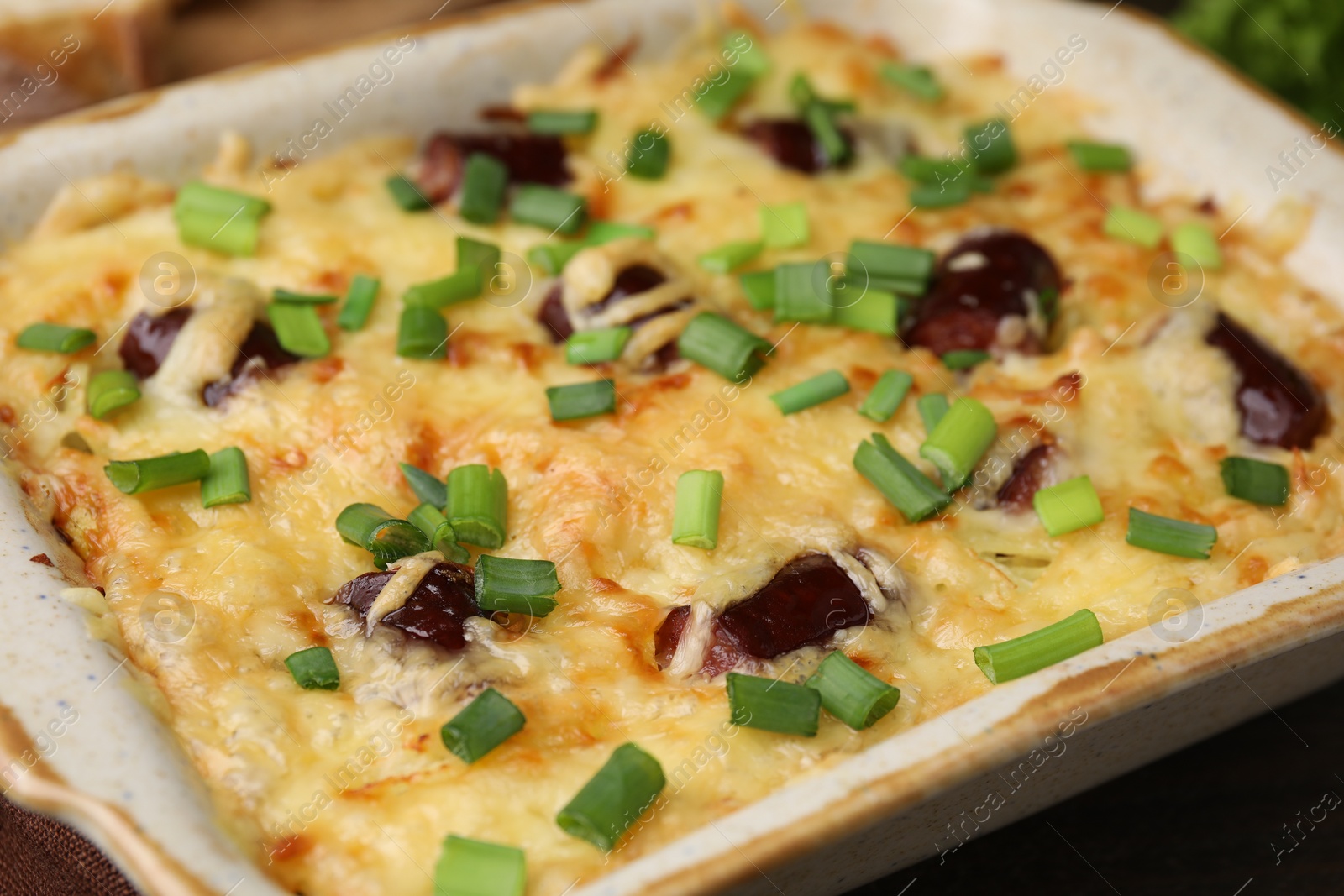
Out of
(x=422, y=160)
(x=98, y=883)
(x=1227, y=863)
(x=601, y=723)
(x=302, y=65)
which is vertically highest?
(x=302, y=65)

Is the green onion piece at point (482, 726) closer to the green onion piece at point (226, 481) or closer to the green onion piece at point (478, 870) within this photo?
the green onion piece at point (478, 870)

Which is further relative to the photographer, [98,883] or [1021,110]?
[1021,110]

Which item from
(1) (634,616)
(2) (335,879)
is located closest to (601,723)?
(1) (634,616)

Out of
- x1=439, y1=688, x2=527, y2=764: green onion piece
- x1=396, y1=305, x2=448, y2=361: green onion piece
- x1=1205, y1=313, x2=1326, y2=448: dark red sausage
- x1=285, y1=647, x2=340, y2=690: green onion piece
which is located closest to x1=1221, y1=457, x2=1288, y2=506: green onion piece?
x1=1205, y1=313, x2=1326, y2=448: dark red sausage

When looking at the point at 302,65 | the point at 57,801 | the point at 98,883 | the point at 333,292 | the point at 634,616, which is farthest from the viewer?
the point at 302,65

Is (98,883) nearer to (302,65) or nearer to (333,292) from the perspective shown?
(333,292)

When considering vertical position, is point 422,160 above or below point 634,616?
above

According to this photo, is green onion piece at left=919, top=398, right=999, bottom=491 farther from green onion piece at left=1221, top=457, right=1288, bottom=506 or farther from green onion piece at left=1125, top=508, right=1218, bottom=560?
green onion piece at left=1221, top=457, right=1288, bottom=506
